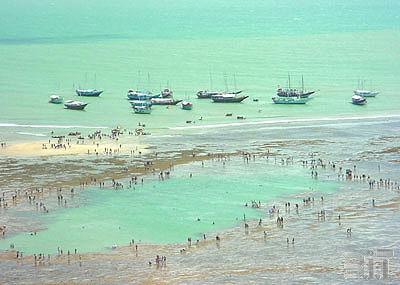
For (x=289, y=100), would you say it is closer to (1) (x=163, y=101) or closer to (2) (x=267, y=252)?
(1) (x=163, y=101)

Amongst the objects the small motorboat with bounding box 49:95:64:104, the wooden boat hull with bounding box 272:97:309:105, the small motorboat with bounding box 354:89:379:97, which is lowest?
the wooden boat hull with bounding box 272:97:309:105

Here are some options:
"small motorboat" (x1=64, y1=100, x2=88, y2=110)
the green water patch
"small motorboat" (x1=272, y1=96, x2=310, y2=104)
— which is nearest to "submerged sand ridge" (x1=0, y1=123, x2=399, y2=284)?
the green water patch

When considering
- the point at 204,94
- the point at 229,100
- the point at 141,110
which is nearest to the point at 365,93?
the point at 229,100

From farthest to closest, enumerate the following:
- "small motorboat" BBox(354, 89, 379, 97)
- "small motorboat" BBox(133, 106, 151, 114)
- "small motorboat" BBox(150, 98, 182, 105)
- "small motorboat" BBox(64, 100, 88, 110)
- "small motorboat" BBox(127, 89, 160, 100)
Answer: "small motorboat" BBox(354, 89, 379, 97), "small motorboat" BBox(127, 89, 160, 100), "small motorboat" BBox(150, 98, 182, 105), "small motorboat" BBox(64, 100, 88, 110), "small motorboat" BBox(133, 106, 151, 114)

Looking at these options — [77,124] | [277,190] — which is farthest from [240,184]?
[77,124]

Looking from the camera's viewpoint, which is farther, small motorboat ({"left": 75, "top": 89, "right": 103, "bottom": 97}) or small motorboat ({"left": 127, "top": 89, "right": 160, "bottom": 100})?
small motorboat ({"left": 75, "top": 89, "right": 103, "bottom": 97})

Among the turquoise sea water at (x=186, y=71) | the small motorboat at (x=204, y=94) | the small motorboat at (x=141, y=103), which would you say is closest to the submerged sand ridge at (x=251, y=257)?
the turquoise sea water at (x=186, y=71)

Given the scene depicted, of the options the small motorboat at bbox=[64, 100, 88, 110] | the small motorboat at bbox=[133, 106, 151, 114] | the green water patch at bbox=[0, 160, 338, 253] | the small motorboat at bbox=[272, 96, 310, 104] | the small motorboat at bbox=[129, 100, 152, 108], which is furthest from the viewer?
the small motorboat at bbox=[272, 96, 310, 104]

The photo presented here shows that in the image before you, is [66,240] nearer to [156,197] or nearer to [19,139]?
A: [156,197]

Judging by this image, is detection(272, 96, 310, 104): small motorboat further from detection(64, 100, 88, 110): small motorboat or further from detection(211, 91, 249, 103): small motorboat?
detection(64, 100, 88, 110): small motorboat

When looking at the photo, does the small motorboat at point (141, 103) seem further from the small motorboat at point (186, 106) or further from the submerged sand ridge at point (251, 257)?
the submerged sand ridge at point (251, 257)
